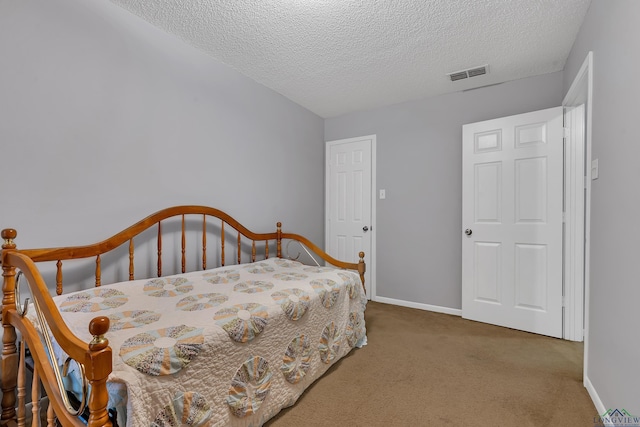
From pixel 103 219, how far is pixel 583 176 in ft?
11.3

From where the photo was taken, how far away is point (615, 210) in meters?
1.35

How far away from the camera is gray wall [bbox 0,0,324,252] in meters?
1.50

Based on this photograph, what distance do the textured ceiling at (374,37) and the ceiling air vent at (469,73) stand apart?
0.06 m

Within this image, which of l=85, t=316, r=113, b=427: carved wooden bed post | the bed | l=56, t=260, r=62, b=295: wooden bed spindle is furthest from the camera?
l=56, t=260, r=62, b=295: wooden bed spindle

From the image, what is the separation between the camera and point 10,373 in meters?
1.26

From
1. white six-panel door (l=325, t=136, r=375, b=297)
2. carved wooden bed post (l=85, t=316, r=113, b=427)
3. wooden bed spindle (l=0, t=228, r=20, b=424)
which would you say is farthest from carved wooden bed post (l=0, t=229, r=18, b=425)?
white six-panel door (l=325, t=136, r=375, b=297)

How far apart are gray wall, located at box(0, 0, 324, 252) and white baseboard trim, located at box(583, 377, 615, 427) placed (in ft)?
8.36

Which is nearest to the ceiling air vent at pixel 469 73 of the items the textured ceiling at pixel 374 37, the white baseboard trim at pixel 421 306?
the textured ceiling at pixel 374 37

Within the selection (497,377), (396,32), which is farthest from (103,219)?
(497,377)

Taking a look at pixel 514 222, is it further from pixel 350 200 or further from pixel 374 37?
pixel 374 37

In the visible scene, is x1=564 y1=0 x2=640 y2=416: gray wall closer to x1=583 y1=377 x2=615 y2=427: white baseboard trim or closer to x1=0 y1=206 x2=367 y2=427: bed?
x1=583 y1=377 x2=615 y2=427: white baseboard trim

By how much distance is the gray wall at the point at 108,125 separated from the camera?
4.91ft

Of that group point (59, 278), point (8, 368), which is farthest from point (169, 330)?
point (59, 278)

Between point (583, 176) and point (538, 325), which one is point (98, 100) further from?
point (538, 325)
